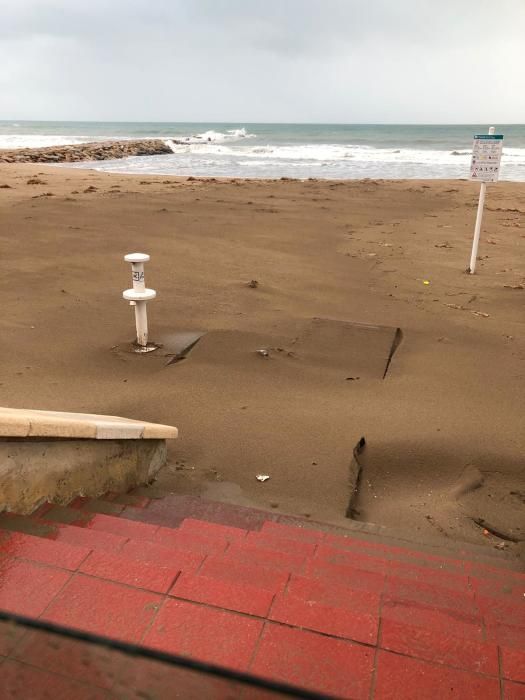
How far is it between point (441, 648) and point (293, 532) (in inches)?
59.8

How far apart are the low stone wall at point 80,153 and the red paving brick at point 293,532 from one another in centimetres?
2916

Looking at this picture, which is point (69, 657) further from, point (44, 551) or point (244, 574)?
point (244, 574)

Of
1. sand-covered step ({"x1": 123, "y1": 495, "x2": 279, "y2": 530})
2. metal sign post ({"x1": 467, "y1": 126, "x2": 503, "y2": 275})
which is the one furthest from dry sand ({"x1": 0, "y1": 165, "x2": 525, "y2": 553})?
metal sign post ({"x1": 467, "y1": 126, "x2": 503, "y2": 275})

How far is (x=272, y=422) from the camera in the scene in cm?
468

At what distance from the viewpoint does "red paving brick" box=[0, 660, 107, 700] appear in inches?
55.4

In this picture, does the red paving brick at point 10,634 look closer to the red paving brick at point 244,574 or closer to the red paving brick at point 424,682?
the red paving brick at point 244,574

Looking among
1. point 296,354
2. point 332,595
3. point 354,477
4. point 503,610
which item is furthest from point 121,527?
point 296,354

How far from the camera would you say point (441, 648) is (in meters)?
1.61

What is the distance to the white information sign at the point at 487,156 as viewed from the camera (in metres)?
7.95

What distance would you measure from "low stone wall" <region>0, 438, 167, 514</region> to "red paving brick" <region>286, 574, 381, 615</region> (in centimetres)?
124

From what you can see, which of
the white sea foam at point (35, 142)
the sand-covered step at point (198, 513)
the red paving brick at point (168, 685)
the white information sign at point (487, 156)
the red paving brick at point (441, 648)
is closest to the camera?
the red paving brick at point (168, 685)

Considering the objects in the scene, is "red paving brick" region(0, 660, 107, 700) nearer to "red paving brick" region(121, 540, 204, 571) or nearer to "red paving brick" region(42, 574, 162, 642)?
"red paving brick" region(42, 574, 162, 642)

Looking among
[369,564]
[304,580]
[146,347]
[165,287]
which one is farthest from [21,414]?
[165,287]

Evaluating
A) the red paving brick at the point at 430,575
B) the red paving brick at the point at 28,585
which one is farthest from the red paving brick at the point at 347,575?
the red paving brick at the point at 28,585
